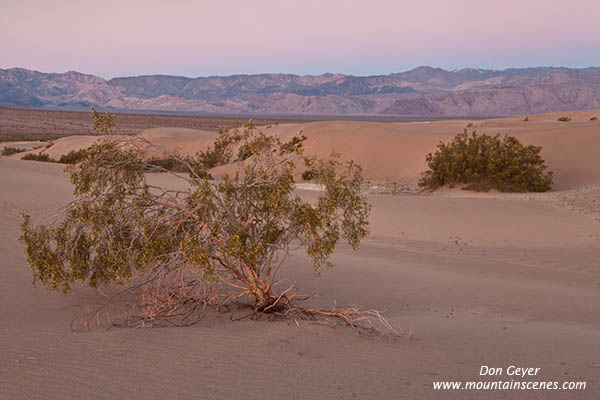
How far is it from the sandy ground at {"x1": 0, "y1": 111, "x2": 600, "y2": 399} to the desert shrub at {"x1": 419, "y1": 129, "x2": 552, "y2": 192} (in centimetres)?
566

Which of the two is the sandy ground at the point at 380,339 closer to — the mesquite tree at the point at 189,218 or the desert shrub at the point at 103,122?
the mesquite tree at the point at 189,218

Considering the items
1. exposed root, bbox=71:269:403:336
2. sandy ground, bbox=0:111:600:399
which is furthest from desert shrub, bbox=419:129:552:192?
exposed root, bbox=71:269:403:336

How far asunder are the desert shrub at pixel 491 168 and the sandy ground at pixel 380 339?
5.66 m

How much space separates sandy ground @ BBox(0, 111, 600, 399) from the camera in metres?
4.52

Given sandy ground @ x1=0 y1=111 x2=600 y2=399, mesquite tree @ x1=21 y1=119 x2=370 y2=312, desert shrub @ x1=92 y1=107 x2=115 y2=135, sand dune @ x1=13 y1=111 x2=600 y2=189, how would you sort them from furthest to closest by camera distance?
1. sand dune @ x1=13 y1=111 x2=600 y2=189
2. desert shrub @ x1=92 y1=107 x2=115 y2=135
3. mesquite tree @ x1=21 y1=119 x2=370 y2=312
4. sandy ground @ x1=0 y1=111 x2=600 y2=399

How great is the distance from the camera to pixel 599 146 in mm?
26406

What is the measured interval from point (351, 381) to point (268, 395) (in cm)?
82

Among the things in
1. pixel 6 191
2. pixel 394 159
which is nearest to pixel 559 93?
pixel 394 159

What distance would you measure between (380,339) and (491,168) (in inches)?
602

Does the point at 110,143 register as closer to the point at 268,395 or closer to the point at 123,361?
the point at 123,361

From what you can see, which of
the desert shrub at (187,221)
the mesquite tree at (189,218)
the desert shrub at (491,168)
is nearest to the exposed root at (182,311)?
the desert shrub at (187,221)

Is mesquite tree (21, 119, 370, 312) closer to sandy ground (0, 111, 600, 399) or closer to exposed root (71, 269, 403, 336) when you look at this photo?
exposed root (71, 269, 403, 336)

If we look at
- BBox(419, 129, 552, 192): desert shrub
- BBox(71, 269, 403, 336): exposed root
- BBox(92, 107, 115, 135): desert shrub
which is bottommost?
BBox(71, 269, 403, 336): exposed root

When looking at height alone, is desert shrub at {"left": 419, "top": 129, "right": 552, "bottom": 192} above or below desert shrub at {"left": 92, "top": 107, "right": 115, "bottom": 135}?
below
